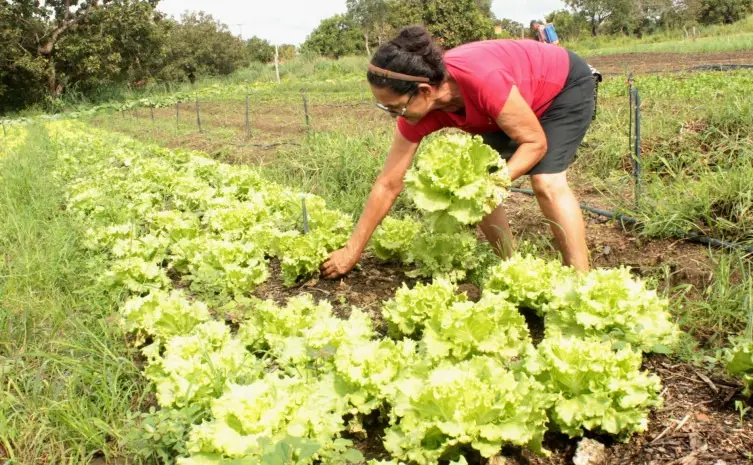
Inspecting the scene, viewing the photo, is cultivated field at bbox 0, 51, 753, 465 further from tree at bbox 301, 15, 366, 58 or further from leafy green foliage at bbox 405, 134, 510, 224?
tree at bbox 301, 15, 366, 58

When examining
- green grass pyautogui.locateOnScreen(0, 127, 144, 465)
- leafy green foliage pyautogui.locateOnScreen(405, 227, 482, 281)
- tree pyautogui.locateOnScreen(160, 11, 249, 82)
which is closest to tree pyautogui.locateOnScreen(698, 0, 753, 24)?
tree pyautogui.locateOnScreen(160, 11, 249, 82)

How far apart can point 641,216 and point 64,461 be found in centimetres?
380

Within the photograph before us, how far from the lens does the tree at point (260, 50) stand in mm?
66250

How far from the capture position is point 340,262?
3561 millimetres

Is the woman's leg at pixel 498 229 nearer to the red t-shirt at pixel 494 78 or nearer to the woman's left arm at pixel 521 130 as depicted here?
the red t-shirt at pixel 494 78

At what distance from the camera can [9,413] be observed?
2.54m

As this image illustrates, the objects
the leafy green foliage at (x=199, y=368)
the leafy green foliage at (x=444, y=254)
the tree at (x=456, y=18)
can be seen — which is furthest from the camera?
the tree at (x=456, y=18)

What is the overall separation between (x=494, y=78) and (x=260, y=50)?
70.0m

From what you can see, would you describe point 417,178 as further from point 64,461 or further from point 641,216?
point 641,216

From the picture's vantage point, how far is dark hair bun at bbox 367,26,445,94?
2809 millimetres

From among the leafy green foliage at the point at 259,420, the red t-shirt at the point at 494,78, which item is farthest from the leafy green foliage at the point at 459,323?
the red t-shirt at the point at 494,78

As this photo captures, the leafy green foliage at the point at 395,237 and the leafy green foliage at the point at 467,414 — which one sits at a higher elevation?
the leafy green foliage at the point at 395,237

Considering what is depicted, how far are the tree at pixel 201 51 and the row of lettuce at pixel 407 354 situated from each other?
37254mm

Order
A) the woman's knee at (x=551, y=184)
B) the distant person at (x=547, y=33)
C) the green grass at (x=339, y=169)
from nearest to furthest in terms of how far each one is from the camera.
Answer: the woman's knee at (x=551, y=184), the green grass at (x=339, y=169), the distant person at (x=547, y=33)
